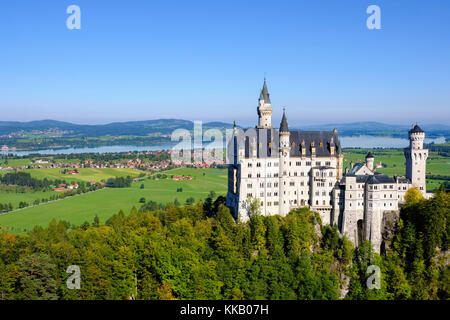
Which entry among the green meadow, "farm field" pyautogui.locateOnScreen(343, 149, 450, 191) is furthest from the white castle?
"farm field" pyautogui.locateOnScreen(343, 149, 450, 191)

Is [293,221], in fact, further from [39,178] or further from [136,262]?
[39,178]

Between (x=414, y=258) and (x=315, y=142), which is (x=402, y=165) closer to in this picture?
(x=315, y=142)

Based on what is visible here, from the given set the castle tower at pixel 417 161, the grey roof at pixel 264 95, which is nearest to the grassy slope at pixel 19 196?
the grey roof at pixel 264 95

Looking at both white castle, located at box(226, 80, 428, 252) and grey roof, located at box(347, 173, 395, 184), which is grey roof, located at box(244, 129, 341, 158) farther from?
grey roof, located at box(347, 173, 395, 184)

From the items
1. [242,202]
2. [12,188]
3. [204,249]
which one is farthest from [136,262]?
[12,188]

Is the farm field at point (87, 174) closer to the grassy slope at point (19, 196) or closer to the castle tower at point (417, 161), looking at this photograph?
the grassy slope at point (19, 196)

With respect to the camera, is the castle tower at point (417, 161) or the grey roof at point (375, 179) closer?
the grey roof at point (375, 179)
